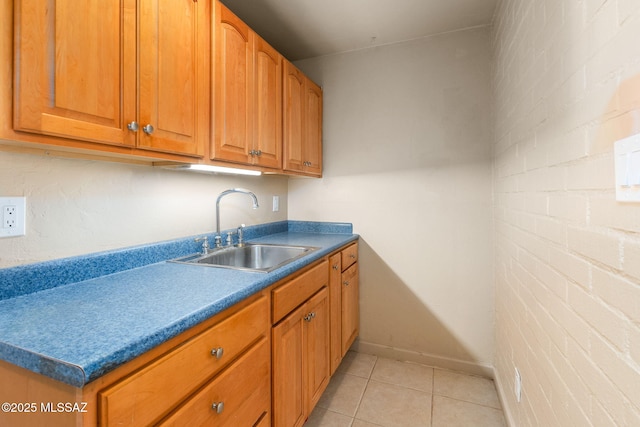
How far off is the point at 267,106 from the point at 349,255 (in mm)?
1136

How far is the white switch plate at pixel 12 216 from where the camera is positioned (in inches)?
36.5

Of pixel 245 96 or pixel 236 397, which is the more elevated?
pixel 245 96

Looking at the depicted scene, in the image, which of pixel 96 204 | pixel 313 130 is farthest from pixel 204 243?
pixel 313 130

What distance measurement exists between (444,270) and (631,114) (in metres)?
1.72

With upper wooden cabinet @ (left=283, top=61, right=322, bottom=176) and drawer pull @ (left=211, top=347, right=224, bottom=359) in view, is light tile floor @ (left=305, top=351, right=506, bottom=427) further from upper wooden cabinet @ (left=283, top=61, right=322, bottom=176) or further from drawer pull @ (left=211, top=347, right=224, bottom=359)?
upper wooden cabinet @ (left=283, top=61, right=322, bottom=176)

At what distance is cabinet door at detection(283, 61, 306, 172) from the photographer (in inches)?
75.3

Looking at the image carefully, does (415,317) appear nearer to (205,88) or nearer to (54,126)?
(205,88)

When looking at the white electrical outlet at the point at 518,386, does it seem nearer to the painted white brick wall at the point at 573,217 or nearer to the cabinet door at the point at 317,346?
the painted white brick wall at the point at 573,217

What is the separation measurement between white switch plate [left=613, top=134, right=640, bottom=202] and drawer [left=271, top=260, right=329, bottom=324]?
41.8 inches

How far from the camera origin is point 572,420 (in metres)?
0.82

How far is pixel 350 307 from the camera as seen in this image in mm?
2178

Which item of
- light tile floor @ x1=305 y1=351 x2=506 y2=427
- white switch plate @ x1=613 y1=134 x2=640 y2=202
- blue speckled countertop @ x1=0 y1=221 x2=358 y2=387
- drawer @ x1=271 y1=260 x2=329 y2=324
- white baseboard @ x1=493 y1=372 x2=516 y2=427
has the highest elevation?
white switch plate @ x1=613 y1=134 x2=640 y2=202

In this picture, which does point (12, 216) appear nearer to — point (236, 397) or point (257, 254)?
point (236, 397)

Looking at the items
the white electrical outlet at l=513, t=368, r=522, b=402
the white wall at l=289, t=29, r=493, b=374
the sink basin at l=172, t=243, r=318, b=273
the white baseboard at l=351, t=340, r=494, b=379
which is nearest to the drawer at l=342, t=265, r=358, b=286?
the white wall at l=289, t=29, r=493, b=374
